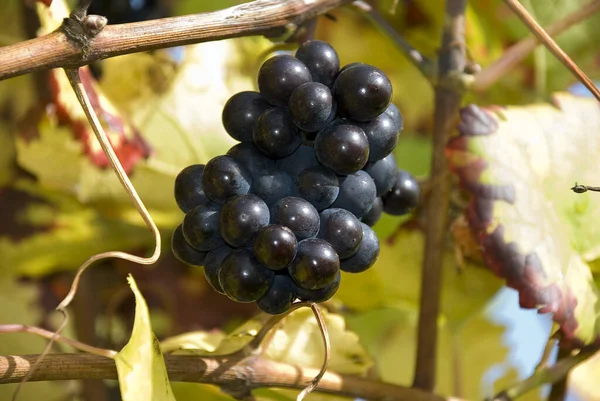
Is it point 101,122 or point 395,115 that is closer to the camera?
point 395,115

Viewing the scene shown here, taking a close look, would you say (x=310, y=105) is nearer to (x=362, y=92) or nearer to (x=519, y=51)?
(x=362, y=92)

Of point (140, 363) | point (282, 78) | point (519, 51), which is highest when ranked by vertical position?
point (519, 51)

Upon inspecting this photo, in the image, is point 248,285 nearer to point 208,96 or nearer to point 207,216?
point 207,216

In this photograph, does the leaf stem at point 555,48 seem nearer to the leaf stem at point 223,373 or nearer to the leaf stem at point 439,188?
the leaf stem at point 439,188

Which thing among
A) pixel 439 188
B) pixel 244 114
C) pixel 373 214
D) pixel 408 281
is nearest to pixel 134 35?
pixel 244 114

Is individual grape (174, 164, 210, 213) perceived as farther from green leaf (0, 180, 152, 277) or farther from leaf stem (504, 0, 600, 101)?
green leaf (0, 180, 152, 277)

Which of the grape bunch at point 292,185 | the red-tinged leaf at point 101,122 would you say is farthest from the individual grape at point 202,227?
the red-tinged leaf at point 101,122
